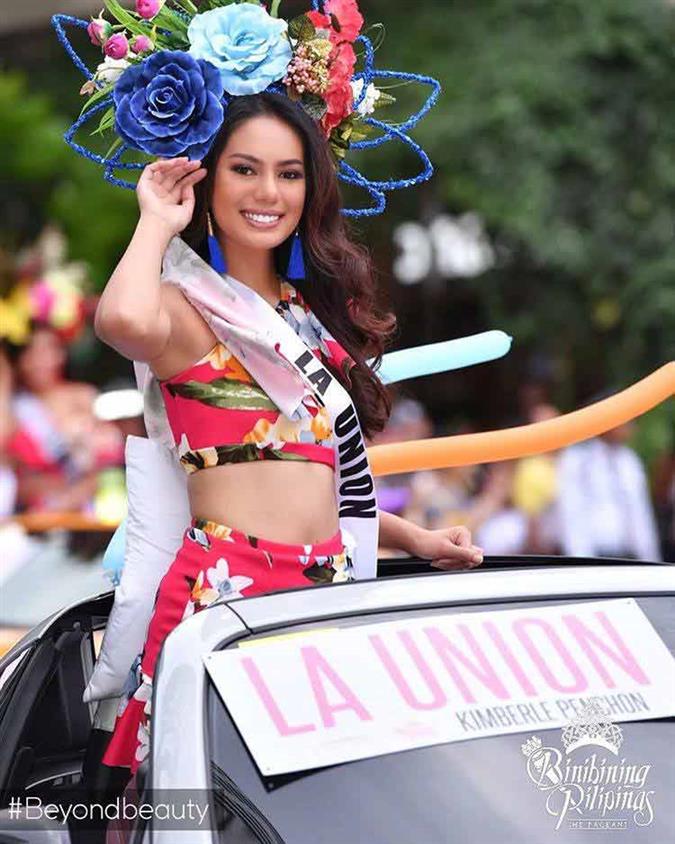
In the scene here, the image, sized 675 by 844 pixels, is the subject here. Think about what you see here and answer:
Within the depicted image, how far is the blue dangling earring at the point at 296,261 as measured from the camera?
10.9 feet

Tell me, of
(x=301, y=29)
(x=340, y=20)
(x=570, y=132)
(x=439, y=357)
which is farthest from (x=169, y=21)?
(x=570, y=132)

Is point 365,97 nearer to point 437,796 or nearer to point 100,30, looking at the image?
point 100,30

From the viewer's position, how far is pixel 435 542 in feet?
11.3

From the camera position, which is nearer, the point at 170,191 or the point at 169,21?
the point at 170,191

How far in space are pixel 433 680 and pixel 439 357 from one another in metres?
1.36

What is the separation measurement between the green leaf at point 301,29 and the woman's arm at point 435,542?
0.96 meters

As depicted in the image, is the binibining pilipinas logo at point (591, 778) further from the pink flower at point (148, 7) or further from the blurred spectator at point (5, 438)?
the blurred spectator at point (5, 438)

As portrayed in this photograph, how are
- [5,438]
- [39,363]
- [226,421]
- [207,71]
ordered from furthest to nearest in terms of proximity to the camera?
[39,363] < [5,438] < [207,71] < [226,421]

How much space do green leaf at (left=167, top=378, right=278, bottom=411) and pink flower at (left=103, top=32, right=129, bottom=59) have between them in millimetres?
653

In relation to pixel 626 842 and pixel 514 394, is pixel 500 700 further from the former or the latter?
pixel 514 394

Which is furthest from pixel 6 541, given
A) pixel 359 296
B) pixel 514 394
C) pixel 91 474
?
pixel 514 394

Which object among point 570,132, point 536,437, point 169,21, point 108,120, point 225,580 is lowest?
point 225,580

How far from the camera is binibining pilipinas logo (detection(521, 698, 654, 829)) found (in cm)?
244

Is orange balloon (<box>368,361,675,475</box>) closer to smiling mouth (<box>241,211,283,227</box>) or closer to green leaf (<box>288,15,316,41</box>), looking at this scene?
smiling mouth (<box>241,211,283,227</box>)
